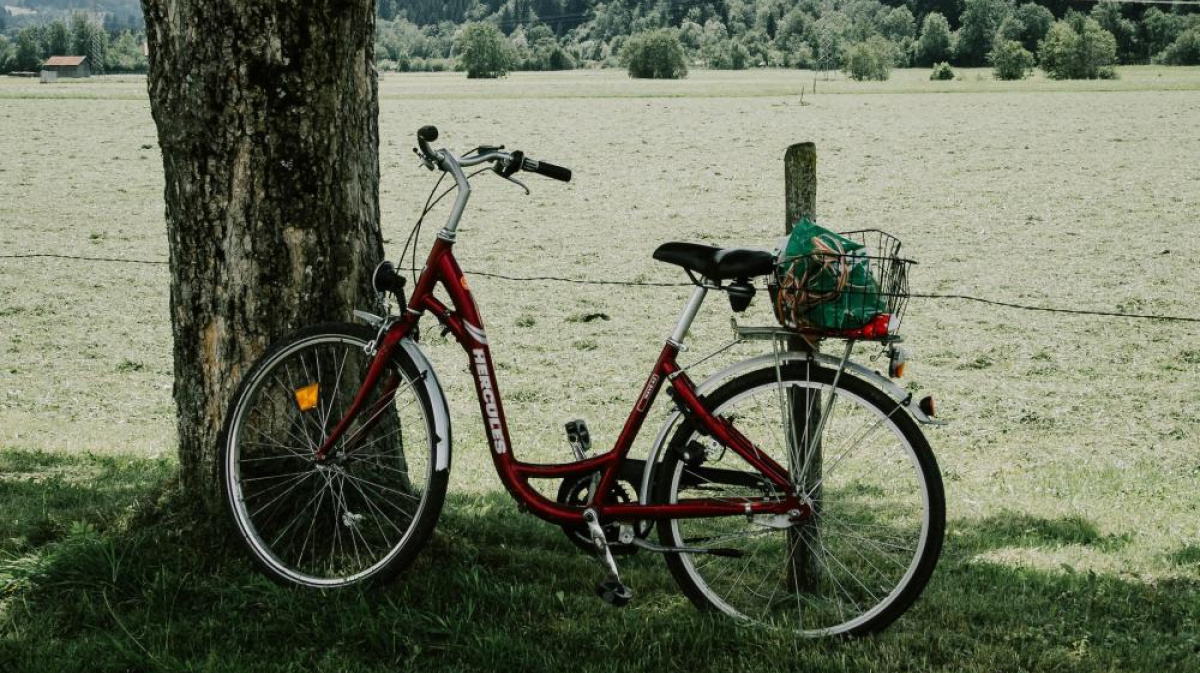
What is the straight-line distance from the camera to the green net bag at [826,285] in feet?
12.6

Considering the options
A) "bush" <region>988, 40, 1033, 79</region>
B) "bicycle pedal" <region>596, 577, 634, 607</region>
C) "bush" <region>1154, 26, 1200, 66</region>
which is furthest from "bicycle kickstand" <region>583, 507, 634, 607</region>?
"bush" <region>1154, 26, 1200, 66</region>

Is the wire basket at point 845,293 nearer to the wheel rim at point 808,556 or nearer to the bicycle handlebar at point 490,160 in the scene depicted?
the wheel rim at point 808,556

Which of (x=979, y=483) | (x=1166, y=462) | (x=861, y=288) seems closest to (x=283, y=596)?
(x=861, y=288)

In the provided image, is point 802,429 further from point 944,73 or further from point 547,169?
→ point 944,73

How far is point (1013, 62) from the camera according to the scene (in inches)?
3558

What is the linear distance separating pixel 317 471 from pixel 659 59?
108447mm

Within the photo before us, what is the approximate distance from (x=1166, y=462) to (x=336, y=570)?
22.3 ft

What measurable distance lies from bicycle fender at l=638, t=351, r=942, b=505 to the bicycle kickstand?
0.20m

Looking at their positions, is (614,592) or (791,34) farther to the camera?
(791,34)

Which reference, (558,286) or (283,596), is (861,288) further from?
(558,286)

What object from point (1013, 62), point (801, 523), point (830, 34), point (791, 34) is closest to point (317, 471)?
point (801, 523)

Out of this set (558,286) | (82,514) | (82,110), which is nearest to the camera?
(82,514)

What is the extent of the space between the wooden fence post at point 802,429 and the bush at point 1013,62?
93274 millimetres

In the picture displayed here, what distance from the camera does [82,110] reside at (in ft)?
159
